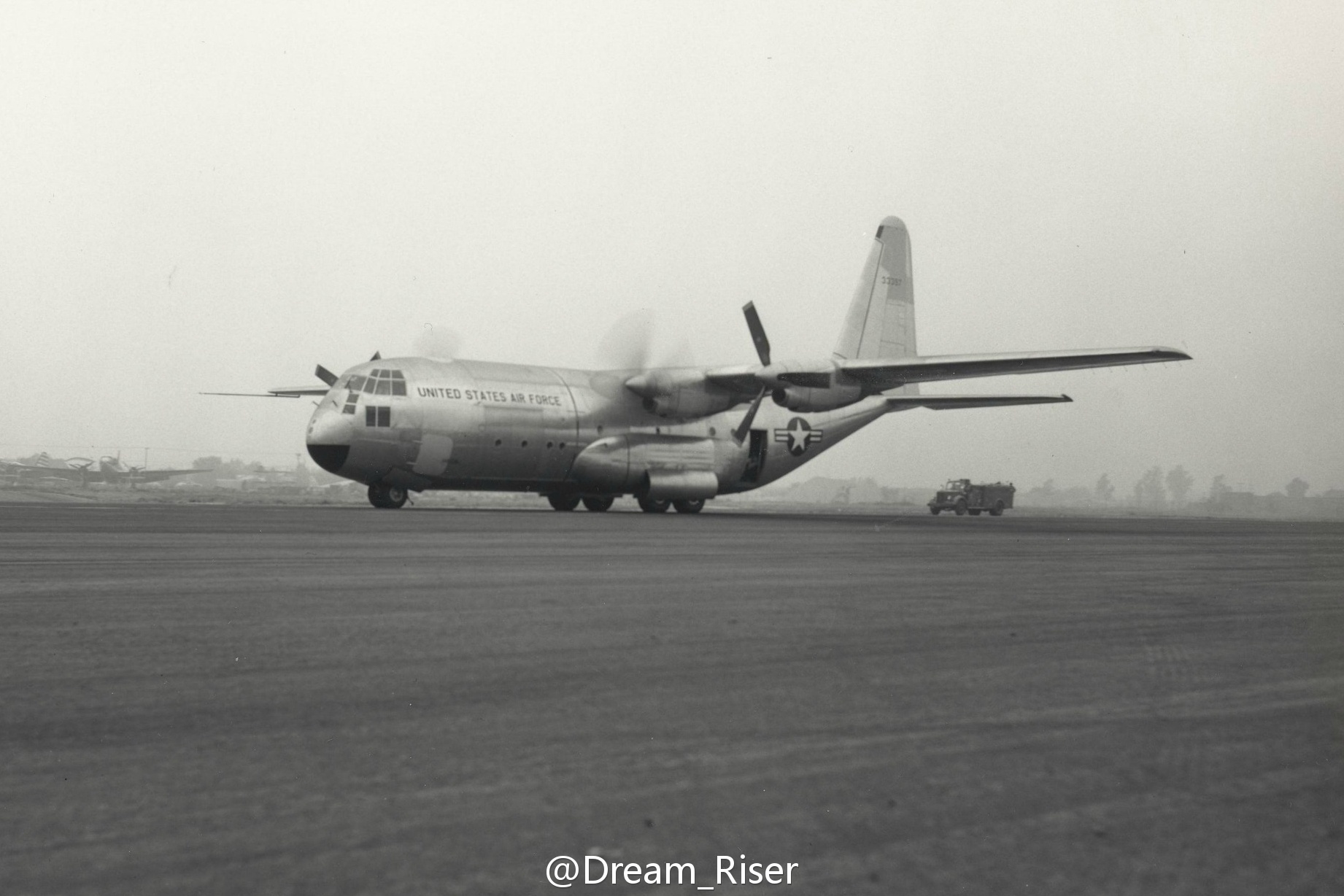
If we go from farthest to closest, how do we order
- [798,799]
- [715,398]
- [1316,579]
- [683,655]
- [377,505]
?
[715,398]
[377,505]
[1316,579]
[683,655]
[798,799]

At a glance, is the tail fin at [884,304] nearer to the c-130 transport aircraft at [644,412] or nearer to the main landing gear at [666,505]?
the c-130 transport aircraft at [644,412]

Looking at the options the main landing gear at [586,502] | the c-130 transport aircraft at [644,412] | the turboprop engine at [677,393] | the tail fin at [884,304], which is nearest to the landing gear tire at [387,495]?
the c-130 transport aircraft at [644,412]

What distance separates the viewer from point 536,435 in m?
23.5

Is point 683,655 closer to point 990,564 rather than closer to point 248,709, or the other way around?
point 248,709

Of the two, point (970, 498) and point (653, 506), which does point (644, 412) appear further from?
point (970, 498)

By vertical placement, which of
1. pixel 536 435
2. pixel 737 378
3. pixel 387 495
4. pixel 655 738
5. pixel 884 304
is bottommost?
pixel 655 738

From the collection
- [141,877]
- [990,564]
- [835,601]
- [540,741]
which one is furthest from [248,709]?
[990,564]

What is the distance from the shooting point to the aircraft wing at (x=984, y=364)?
19.5 metres

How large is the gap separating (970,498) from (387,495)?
25335 mm

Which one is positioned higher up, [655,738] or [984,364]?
[984,364]

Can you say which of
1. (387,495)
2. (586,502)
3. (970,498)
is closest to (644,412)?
(586,502)

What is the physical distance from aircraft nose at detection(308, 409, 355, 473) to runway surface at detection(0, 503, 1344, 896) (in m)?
15.7

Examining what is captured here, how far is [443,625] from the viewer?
13.8 ft

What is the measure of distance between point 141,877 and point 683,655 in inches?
88.9
